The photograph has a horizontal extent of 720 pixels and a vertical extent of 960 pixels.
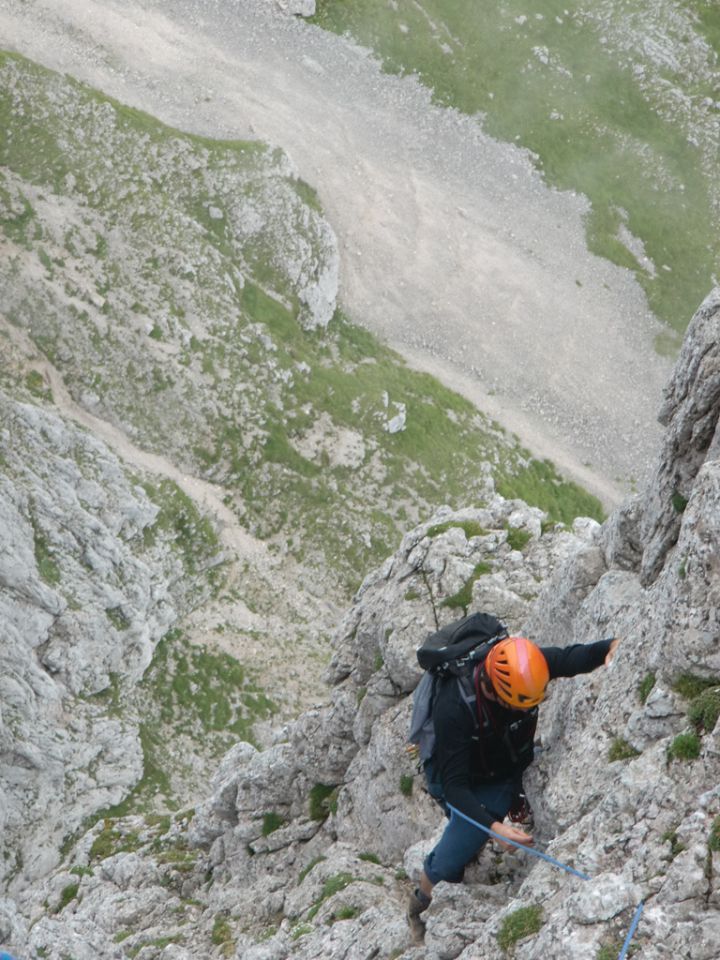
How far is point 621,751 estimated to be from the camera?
1445 centimetres

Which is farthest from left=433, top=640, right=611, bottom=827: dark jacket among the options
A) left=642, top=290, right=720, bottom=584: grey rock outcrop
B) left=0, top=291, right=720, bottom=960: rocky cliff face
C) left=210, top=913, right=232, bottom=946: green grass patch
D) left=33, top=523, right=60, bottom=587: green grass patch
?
left=33, top=523, right=60, bottom=587: green grass patch

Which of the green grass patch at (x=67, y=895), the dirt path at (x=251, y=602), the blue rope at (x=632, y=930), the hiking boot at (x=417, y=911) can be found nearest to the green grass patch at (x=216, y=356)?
the dirt path at (x=251, y=602)

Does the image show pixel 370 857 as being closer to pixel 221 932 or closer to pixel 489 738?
pixel 221 932

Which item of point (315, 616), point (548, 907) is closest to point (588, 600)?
point (548, 907)

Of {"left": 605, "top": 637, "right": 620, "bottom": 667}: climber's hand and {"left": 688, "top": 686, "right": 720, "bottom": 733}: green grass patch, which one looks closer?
{"left": 688, "top": 686, "right": 720, "bottom": 733}: green grass patch

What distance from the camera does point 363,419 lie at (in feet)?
194

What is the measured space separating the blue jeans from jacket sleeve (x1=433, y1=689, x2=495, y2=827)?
0.76 metres

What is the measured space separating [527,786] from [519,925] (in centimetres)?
417

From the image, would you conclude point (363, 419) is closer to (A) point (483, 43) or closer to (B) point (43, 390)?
(B) point (43, 390)

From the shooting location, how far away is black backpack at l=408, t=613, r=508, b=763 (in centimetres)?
1552

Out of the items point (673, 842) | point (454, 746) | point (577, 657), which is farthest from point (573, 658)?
point (673, 842)

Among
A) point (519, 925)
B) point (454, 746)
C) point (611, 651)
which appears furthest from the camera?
point (611, 651)

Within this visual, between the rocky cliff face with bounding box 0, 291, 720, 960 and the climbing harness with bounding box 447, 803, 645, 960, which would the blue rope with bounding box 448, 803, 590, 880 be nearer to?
the climbing harness with bounding box 447, 803, 645, 960

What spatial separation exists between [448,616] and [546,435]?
140 ft
